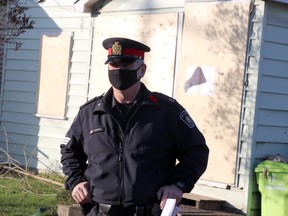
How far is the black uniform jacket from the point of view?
12.4 feet

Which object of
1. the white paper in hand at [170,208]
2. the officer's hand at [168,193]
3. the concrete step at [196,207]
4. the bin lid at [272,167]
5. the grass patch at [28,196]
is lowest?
the grass patch at [28,196]

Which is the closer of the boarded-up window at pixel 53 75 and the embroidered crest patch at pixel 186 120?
the embroidered crest patch at pixel 186 120

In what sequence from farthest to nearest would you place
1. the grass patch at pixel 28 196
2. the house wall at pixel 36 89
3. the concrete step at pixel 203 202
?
the house wall at pixel 36 89
the grass patch at pixel 28 196
the concrete step at pixel 203 202

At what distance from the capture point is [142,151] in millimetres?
3801

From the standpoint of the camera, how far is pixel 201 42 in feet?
29.3

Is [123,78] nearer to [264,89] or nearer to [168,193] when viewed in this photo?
[168,193]

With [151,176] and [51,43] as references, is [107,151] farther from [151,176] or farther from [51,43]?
[51,43]

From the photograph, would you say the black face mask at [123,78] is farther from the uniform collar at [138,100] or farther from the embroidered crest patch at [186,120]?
the embroidered crest patch at [186,120]

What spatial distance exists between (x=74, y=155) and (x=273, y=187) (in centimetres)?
452

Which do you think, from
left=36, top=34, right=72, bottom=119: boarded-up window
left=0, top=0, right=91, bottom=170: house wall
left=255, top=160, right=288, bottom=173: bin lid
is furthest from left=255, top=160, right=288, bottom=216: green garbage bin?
left=36, top=34, right=72, bottom=119: boarded-up window

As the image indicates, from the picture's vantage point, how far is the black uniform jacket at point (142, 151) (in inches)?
149

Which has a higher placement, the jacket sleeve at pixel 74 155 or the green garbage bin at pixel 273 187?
the jacket sleeve at pixel 74 155

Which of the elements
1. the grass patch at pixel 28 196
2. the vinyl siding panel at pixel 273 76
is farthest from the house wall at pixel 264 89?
the grass patch at pixel 28 196

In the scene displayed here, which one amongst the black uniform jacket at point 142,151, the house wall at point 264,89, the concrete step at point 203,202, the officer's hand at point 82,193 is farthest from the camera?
the concrete step at point 203,202
